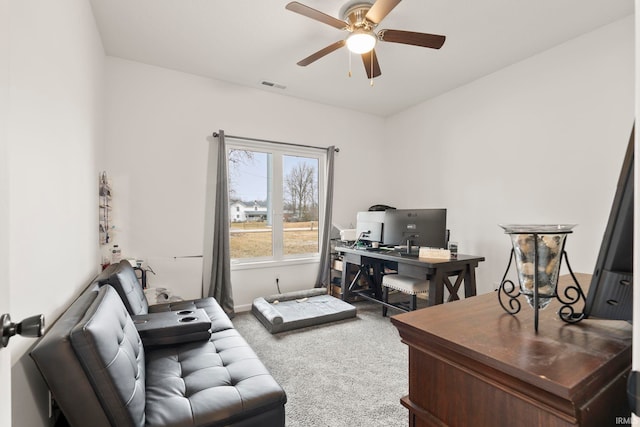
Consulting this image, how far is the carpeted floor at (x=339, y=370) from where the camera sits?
6.00 ft

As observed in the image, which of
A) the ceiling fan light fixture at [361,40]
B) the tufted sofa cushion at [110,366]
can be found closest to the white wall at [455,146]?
the ceiling fan light fixture at [361,40]

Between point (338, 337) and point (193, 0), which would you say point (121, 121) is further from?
point (338, 337)

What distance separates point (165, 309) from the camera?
8.54 feet

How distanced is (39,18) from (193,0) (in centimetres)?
135

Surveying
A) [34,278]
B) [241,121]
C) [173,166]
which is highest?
[241,121]

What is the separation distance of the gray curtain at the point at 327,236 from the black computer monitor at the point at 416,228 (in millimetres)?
952

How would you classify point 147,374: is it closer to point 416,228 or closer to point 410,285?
point 410,285

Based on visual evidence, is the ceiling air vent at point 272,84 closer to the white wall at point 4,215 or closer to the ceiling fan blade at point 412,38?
the ceiling fan blade at point 412,38

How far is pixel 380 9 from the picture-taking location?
2.05 meters

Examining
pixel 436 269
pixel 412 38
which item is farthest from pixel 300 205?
pixel 412 38

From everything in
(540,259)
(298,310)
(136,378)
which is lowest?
(298,310)

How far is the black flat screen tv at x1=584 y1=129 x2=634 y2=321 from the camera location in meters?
0.61

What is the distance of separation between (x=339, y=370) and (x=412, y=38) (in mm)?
2629

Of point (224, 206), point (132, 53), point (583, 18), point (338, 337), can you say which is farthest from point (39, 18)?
point (583, 18)
